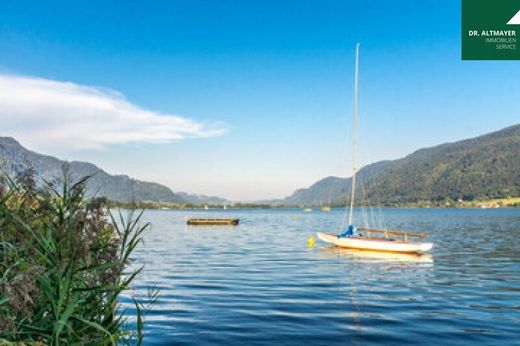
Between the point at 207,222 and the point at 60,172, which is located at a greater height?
the point at 60,172

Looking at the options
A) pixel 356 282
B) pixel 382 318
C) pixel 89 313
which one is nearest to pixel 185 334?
pixel 382 318

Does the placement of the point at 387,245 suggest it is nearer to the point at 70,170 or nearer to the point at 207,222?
the point at 70,170

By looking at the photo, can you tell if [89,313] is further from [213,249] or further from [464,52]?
[213,249]

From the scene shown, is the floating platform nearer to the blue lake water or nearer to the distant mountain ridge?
the blue lake water

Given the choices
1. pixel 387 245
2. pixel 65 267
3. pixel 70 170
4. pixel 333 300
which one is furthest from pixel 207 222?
pixel 65 267

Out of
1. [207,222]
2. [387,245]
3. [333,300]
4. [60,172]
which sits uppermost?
[60,172]

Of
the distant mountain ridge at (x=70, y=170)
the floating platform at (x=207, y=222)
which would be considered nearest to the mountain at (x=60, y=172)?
the distant mountain ridge at (x=70, y=170)

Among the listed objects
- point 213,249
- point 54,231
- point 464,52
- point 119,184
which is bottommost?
point 213,249

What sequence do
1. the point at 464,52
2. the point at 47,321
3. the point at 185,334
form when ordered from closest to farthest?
the point at 47,321, the point at 185,334, the point at 464,52

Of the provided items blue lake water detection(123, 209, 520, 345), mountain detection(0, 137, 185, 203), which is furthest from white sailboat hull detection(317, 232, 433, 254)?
mountain detection(0, 137, 185, 203)

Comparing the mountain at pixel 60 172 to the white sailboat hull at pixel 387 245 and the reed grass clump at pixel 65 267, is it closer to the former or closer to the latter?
the reed grass clump at pixel 65 267

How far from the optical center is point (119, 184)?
1001cm

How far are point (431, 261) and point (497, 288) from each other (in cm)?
1496

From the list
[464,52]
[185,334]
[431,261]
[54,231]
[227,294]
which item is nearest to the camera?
[54,231]
